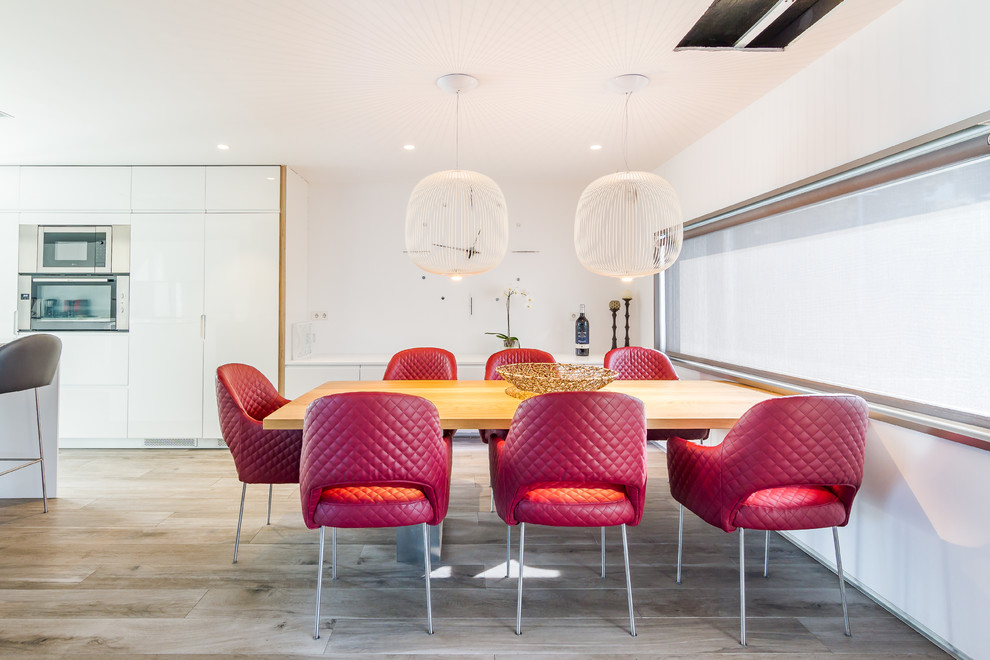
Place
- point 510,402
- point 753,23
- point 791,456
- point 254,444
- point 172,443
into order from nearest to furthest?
point 791,456, point 753,23, point 254,444, point 510,402, point 172,443

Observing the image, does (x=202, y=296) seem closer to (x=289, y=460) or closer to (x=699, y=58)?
(x=289, y=460)

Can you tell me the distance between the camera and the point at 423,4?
6.55ft

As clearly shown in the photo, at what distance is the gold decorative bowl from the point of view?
222 centimetres

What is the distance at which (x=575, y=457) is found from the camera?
170 cm

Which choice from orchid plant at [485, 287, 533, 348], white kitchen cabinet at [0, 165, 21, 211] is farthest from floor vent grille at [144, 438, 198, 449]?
orchid plant at [485, 287, 533, 348]

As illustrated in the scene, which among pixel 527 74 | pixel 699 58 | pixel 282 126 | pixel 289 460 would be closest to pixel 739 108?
pixel 699 58

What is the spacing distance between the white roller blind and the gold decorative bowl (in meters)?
1.01

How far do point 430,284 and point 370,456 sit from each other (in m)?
3.32

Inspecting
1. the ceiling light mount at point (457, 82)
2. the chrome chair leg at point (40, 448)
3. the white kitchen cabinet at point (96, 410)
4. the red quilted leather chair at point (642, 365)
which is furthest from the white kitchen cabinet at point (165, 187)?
the red quilted leather chair at point (642, 365)

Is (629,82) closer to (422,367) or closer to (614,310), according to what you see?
(422,367)

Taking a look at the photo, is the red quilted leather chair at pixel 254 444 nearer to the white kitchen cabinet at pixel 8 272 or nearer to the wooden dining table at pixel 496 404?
the wooden dining table at pixel 496 404

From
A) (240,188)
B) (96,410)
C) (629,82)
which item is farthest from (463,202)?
(96,410)

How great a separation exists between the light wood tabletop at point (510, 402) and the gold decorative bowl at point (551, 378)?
0.30 feet

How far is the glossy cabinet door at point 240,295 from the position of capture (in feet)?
13.8
